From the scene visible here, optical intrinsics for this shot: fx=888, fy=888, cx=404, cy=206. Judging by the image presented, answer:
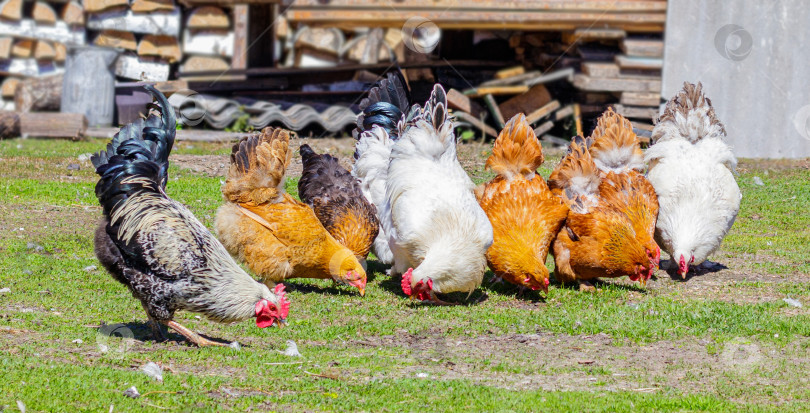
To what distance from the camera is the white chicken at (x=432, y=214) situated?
323 inches

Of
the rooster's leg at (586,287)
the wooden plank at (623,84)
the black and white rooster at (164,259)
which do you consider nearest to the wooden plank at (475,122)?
the wooden plank at (623,84)

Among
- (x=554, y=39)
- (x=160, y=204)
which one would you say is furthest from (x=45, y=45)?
(x=160, y=204)

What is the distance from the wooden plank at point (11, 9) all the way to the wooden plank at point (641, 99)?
13.0 m

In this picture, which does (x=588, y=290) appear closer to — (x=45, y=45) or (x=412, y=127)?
(x=412, y=127)

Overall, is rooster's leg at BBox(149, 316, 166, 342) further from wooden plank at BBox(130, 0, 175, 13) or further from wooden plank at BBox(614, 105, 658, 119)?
wooden plank at BBox(130, 0, 175, 13)

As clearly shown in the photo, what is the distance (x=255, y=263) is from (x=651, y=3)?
10.6 metres

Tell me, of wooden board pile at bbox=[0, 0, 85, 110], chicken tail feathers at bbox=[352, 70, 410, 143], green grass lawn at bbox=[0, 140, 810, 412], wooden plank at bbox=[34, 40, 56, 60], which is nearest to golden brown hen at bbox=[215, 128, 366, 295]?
green grass lawn at bbox=[0, 140, 810, 412]

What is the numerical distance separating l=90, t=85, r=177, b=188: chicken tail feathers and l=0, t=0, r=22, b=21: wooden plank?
13.5 metres

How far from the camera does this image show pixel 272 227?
8734 millimetres

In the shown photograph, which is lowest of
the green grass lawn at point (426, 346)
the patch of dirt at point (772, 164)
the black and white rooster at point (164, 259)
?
the green grass lawn at point (426, 346)

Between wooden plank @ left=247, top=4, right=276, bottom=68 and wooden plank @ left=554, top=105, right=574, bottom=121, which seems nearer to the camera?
wooden plank @ left=554, top=105, right=574, bottom=121

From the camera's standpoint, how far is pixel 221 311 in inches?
270

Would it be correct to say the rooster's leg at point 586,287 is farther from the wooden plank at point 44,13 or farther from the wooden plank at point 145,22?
the wooden plank at point 44,13

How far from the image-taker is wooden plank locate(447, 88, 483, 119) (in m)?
17.4
